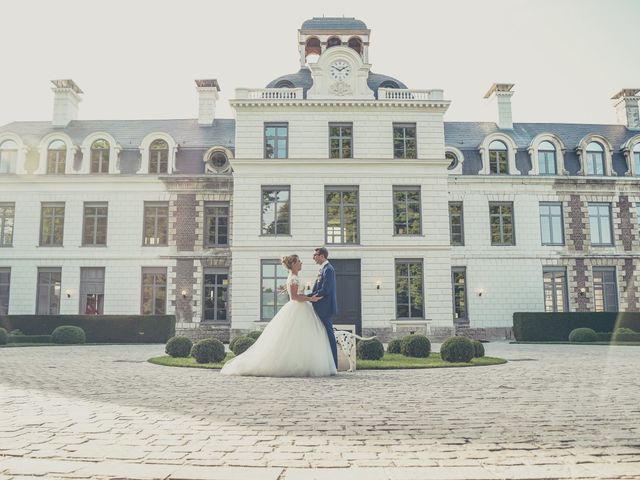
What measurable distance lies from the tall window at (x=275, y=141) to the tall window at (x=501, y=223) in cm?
1157

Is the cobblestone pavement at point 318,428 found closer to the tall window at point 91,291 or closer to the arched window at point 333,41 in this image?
the tall window at point 91,291

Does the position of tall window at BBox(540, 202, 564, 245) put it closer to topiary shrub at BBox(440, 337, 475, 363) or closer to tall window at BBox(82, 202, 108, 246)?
topiary shrub at BBox(440, 337, 475, 363)

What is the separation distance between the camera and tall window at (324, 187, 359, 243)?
79.2ft

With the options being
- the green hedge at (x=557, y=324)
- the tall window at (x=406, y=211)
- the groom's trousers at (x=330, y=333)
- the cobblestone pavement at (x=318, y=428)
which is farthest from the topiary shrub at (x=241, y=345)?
the green hedge at (x=557, y=324)

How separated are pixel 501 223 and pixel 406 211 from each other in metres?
6.66

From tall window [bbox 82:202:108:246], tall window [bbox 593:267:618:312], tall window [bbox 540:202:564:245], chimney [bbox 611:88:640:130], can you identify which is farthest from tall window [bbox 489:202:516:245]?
tall window [bbox 82:202:108:246]

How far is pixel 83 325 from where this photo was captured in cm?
2353

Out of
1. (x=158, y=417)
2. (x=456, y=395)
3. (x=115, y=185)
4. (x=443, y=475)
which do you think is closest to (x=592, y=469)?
(x=443, y=475)

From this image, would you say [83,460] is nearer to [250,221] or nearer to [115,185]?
[250,221]

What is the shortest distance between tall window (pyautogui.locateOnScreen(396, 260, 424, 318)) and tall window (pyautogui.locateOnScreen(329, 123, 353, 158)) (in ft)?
18.7

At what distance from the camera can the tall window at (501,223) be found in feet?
91.3

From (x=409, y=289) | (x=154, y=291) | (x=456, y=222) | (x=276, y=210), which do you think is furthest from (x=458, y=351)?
(x=154, y=291)

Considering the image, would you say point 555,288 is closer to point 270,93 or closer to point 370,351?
point 270,93

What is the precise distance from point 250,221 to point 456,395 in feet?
58.1
